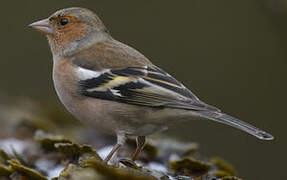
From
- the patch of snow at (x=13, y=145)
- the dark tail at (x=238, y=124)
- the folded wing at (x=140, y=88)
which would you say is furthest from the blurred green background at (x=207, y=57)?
the dark tail at (x=238, y=124)

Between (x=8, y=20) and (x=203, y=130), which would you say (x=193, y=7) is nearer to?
(x=203, y=130)

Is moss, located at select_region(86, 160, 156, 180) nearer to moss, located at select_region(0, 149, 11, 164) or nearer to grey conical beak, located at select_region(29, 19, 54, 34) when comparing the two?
moss, located at select_region(0, 149, 11, 164)

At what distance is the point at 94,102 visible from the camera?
3818 mm

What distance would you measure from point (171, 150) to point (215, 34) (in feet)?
24.3

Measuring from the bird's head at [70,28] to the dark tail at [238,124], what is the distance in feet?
4.89

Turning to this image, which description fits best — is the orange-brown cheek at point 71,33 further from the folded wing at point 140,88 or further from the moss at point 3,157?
the moss at point 3,157

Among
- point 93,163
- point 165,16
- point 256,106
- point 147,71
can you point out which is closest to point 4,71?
point 165,16

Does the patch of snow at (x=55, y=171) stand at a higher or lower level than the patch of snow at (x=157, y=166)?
lower

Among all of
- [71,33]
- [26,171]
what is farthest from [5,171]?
[71,33]

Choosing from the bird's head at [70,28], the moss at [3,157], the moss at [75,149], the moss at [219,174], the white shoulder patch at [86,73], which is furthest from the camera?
the bird's head at [70,28]

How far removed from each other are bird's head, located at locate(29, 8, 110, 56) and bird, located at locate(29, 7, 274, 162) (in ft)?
0.80

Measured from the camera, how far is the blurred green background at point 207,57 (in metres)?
9.27

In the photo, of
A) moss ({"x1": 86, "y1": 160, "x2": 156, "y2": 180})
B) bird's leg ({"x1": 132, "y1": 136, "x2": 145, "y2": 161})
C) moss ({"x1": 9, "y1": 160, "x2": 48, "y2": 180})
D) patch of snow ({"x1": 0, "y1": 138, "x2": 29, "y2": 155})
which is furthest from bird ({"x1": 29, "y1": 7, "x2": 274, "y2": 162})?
moss ({"x1": 86, "y1": 160, "x2": 156, "y2": 180})

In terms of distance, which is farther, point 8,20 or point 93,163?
point 8,20
